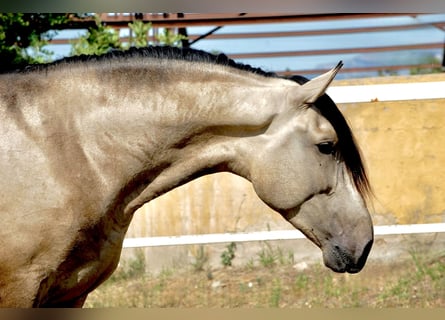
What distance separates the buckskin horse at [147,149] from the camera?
2.81 m

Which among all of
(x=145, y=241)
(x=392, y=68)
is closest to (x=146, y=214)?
(x=145, y=241)

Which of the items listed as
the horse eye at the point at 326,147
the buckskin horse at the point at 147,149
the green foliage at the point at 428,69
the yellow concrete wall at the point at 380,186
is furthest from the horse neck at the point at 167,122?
the green foliage at the point at 428,69

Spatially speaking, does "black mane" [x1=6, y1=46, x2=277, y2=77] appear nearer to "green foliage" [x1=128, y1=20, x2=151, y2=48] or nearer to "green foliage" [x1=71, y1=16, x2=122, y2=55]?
"green foliage" [x1=128, y1=20, x2=151, y2=48]

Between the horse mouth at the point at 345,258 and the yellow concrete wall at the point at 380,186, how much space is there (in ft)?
8.25

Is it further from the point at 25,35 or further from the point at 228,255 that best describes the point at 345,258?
the point at 25,35

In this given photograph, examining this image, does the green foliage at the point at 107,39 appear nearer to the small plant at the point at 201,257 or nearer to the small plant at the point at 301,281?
the small plant at the point at 201,257

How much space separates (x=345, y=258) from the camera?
3119 mm

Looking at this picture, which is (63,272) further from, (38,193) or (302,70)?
(302,70)

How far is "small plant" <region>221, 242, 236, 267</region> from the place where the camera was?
582 cm

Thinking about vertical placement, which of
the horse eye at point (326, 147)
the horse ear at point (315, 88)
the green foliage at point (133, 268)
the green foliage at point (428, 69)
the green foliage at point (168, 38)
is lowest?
the green foliage at point (428, 69)

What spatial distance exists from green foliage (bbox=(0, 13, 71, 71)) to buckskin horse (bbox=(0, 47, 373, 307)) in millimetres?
4452

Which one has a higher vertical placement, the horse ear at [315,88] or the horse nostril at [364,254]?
the horse ear at [315,88]

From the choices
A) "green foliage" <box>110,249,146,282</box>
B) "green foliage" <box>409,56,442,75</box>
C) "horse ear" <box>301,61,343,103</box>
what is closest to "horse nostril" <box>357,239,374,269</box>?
"horse ear" <box>301,61,343,103</box>

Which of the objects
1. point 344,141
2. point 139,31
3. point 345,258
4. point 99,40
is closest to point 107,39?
point 99,40
